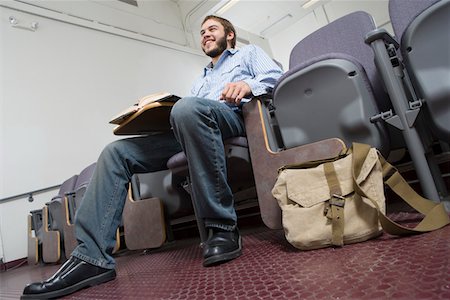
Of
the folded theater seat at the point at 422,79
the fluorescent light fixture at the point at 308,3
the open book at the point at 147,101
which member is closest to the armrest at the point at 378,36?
the folded theater seat at the point at 422,79

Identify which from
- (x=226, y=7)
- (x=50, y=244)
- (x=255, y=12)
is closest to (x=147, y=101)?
(x=50, y=244)

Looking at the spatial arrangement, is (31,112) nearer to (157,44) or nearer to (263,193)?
(157,44)

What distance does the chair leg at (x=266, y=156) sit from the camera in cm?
103

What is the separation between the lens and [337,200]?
846mm

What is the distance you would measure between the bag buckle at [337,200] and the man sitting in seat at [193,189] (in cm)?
38

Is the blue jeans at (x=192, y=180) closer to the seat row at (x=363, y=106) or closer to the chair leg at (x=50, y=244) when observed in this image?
the seat row at (x=363, y=106)

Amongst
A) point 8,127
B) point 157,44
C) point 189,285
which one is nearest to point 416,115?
point 189,285

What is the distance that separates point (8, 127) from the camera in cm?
329

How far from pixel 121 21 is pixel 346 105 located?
14.8ft

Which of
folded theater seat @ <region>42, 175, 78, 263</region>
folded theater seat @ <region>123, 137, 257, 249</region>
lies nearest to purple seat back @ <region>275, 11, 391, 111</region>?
folded theater seat @ <region>123, 137, 257, 249</region>

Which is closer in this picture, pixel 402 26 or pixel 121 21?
pixel 402 26

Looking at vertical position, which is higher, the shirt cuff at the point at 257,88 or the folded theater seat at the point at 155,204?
the shirt cuff at the point at 257,88

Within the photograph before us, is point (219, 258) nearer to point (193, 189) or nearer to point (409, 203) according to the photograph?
point (193, 189)

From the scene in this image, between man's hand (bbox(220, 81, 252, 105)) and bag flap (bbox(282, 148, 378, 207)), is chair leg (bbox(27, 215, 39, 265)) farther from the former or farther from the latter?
bag flap (bbox(282, 148, 378, 207))
